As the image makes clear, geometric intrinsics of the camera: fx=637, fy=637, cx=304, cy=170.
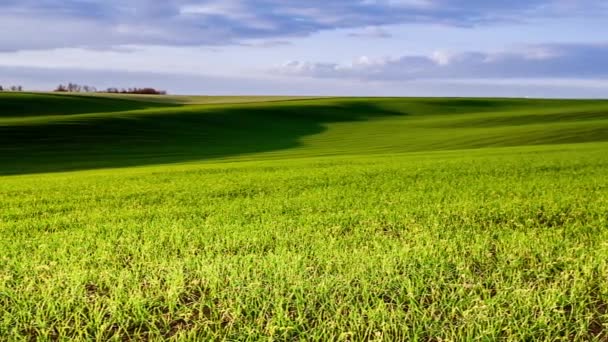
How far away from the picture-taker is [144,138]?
52844mm

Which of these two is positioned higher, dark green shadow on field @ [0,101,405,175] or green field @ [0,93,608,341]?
green field @ [0,93,608,341]

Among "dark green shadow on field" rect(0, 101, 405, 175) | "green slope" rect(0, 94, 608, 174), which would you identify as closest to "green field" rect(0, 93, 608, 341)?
"dark green shadow on field" rect(0, 101, 405, 175)

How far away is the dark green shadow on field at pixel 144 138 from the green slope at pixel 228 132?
2.7 inches

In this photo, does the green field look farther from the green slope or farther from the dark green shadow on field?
the green slope

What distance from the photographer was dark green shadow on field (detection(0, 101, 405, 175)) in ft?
130

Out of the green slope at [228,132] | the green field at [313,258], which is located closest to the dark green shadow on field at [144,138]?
the green slope at [228,132]

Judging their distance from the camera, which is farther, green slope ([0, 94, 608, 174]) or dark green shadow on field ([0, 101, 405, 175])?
green slope ([0, 94, 608, 174])

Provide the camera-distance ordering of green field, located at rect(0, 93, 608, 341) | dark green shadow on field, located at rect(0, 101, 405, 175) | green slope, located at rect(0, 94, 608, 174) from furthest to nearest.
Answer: green slope, located at rect(0, 94, 608, 174), dark green shadow on field, located at rect(0, 101, 405, 175), green field, located at rect(0, 93, 608, 341)

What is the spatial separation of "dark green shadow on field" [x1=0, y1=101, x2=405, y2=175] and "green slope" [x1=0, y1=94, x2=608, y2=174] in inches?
2.7

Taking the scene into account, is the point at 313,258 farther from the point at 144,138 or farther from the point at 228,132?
the point at 228,132

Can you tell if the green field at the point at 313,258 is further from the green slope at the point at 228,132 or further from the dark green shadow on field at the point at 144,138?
the green slope at the point at 228,132

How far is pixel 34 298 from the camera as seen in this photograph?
5.23 meters

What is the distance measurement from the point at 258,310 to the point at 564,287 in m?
2.59

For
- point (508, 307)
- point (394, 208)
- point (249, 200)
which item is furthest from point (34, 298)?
point (249, 200)
